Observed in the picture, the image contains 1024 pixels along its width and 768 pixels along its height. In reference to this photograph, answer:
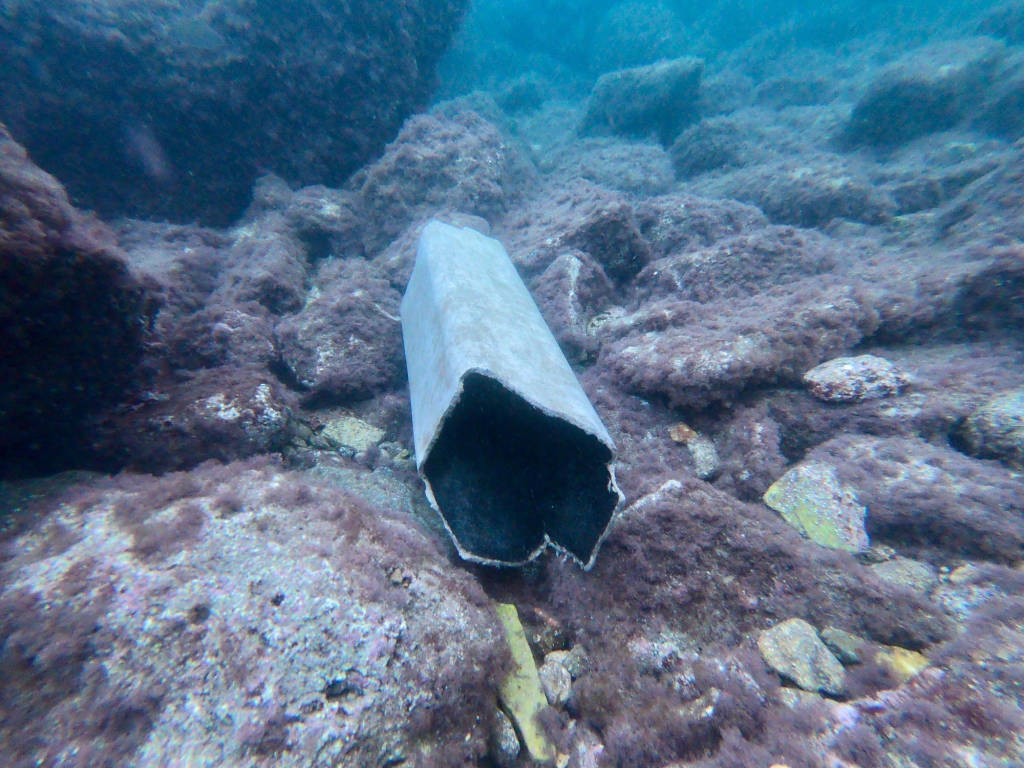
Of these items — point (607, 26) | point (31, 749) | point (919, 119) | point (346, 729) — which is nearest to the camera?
point (31, 749)

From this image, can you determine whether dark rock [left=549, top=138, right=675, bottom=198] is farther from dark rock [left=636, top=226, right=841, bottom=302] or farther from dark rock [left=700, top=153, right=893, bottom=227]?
dark rock [left=636, top=226, right=841, bottom=302]

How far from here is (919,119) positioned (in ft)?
31.1

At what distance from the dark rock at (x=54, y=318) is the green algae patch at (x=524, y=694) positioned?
3.02 m

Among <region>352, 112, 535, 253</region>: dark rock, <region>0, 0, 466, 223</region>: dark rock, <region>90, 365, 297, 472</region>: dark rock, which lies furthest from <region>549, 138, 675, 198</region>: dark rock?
<region>90, 365, 297, 472</region>: dark rock

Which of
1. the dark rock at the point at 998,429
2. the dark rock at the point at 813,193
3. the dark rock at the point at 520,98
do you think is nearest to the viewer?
the dark rock at the point at 998,429

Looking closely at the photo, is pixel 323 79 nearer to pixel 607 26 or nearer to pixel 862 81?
pixel 862 81

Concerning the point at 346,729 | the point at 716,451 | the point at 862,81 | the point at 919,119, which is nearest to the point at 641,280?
the point at 716,451

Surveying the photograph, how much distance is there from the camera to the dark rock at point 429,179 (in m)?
6.88

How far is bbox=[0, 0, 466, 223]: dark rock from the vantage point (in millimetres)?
5887

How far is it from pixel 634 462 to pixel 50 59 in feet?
29.7

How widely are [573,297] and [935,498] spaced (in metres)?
3.34

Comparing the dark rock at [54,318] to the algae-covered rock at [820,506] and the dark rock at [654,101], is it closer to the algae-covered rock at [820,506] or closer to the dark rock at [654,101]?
the algae-covered rock at [820,506]

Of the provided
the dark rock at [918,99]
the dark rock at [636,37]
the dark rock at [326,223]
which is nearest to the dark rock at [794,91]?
the dark rock at [918,99]

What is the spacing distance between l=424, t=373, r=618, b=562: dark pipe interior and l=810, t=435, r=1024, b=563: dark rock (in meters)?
1.69
